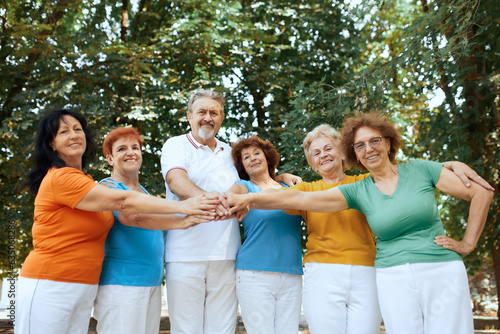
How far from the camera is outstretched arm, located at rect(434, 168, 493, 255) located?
2.57 meters

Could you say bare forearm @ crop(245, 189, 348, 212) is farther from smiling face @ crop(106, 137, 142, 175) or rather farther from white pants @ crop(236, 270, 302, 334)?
smiling face @ crop(106, 137, 142, 175)

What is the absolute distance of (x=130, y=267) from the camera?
2.92m

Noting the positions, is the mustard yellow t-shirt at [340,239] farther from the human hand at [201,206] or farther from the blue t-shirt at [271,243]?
the human hand at [201,206]

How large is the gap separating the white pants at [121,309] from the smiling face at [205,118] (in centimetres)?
123

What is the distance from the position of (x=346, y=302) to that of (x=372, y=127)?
3.77 ft

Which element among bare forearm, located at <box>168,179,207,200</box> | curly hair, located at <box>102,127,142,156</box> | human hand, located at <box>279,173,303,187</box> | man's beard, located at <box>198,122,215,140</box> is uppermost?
man's beard, located at <box>198,122,215,140</box>

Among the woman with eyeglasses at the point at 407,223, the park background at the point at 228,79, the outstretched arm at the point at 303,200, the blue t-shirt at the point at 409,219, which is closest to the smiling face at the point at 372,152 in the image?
the woman with eyeglasses at the point at 407,223

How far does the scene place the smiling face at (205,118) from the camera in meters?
3.49

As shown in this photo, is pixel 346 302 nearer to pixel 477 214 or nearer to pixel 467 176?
pixel 477 214

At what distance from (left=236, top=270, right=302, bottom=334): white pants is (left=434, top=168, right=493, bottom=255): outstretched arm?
3.71 ft

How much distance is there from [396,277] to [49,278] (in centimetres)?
203

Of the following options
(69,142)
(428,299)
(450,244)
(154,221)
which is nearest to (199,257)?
(154,221)

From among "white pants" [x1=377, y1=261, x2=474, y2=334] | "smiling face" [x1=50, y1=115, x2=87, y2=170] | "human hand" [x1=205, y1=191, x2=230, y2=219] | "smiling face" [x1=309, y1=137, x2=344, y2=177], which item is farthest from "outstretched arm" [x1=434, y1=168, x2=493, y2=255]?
"smiling face" [x1=50, y1=115, x2=87, y2=170]

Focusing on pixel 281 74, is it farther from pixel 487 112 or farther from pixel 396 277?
pixel 396 277
